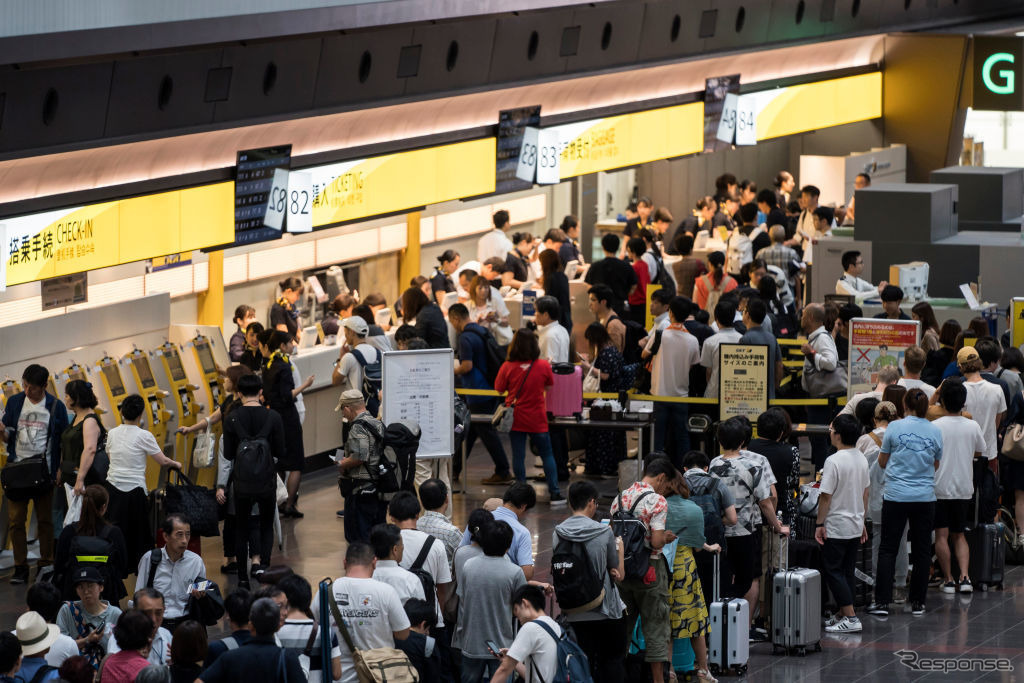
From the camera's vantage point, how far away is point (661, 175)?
82.3 feet

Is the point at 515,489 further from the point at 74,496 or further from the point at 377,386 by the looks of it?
the point at 377,386

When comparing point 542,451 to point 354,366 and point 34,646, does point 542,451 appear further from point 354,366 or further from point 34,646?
point 34,646

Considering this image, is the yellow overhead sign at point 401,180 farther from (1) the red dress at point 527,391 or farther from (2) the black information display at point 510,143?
(1) the red dress at point 527,391

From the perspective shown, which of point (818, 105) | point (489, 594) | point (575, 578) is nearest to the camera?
point (489, 594)

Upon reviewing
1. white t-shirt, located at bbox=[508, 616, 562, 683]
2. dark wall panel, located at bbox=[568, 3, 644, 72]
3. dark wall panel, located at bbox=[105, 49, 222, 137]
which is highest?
dark wall panel, located at bbox=[568, 3, 644, 72]

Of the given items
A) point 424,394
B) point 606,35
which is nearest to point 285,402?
point 424,394

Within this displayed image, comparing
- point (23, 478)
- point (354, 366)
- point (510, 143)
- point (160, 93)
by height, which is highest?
point (510, 143)

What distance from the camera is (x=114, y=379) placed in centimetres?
1270

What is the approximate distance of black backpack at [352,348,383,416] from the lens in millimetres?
12859

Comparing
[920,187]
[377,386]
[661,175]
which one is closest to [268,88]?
[377,386]

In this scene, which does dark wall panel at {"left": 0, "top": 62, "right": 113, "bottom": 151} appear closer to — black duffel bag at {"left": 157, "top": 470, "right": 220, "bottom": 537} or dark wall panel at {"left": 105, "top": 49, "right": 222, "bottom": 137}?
dark wall panel at {"left": 105, "top": 49, "right": 222, "bottom": 137}

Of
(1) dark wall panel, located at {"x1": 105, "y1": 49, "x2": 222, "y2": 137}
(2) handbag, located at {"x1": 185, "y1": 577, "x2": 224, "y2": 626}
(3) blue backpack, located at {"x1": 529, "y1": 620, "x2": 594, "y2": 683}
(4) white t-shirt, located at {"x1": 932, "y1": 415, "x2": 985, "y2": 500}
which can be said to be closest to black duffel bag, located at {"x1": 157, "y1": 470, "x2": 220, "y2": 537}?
(2) handbag, located at {"x1": 185, "y1": 577, "x2": 224, "y2": 626}

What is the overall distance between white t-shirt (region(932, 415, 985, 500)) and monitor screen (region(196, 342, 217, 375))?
5753 millimetres

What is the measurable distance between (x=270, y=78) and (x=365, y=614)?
6660mm
